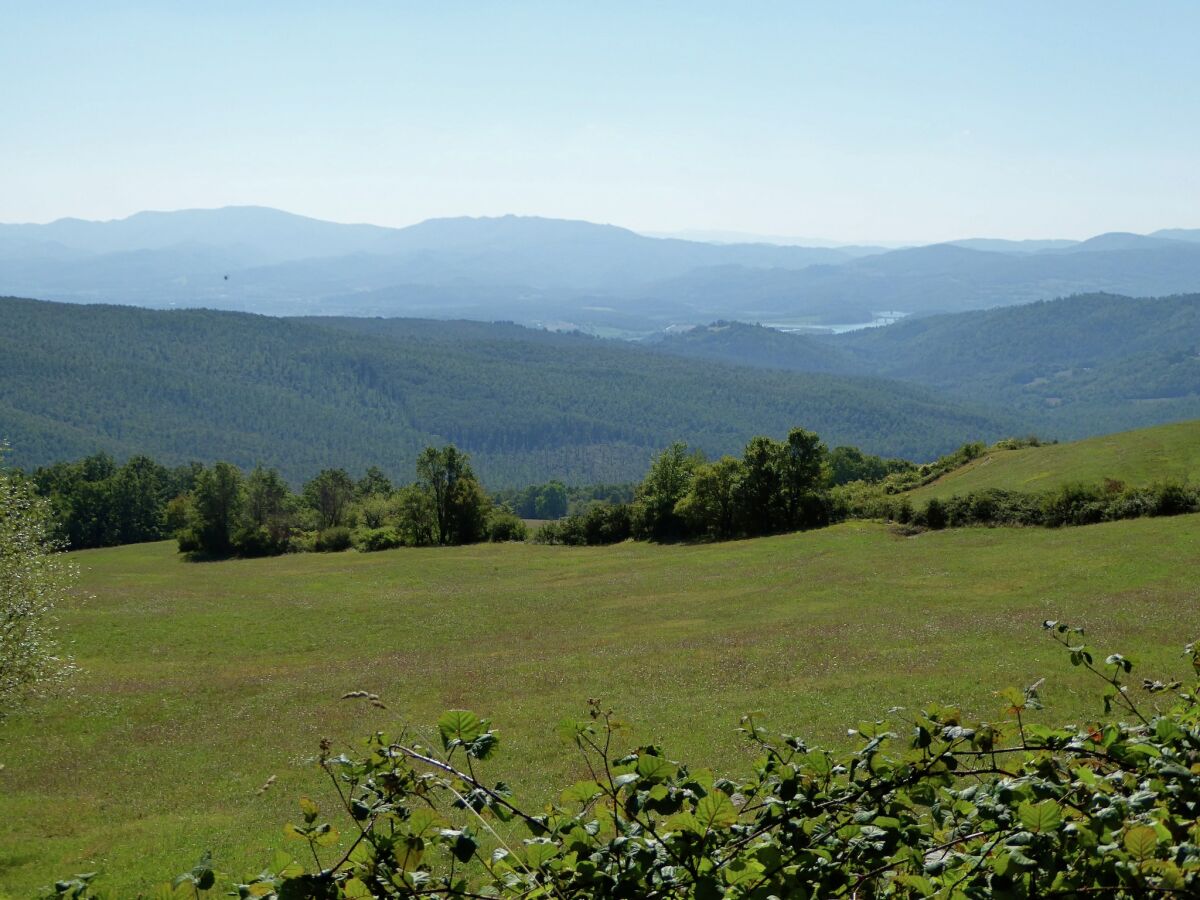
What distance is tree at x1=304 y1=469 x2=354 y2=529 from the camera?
366ft

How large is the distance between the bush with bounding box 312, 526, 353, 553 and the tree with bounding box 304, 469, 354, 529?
16.2 meters

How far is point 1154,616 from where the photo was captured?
2944 cm

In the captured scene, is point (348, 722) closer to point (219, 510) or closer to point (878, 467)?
point (219, 510)

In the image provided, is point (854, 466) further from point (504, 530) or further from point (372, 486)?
point (372, 486)

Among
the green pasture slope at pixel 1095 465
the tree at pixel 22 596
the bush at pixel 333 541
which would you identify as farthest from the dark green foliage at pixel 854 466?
the tree at pixel 22 596

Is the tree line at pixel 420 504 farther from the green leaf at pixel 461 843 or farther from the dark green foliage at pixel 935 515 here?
the green leaf at pixel 461 843

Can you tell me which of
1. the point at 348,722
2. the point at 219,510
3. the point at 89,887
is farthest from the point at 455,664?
the point at 219,510

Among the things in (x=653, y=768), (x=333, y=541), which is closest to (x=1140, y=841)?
(x=653, y=768)

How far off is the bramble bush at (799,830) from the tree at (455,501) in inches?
3355

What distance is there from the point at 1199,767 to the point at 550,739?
2202cm

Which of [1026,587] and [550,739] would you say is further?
[1026,587]

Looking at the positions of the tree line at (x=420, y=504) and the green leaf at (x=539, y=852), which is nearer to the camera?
the green leaf at (x=539, y=852)

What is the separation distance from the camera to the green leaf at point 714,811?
4.00m

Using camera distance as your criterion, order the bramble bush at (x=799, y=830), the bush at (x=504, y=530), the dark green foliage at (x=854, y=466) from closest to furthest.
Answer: the bramble bush at (x=799, y=830) → the bush at (x=504, y=530) → the dark green foliage at (x=854, y=466)
